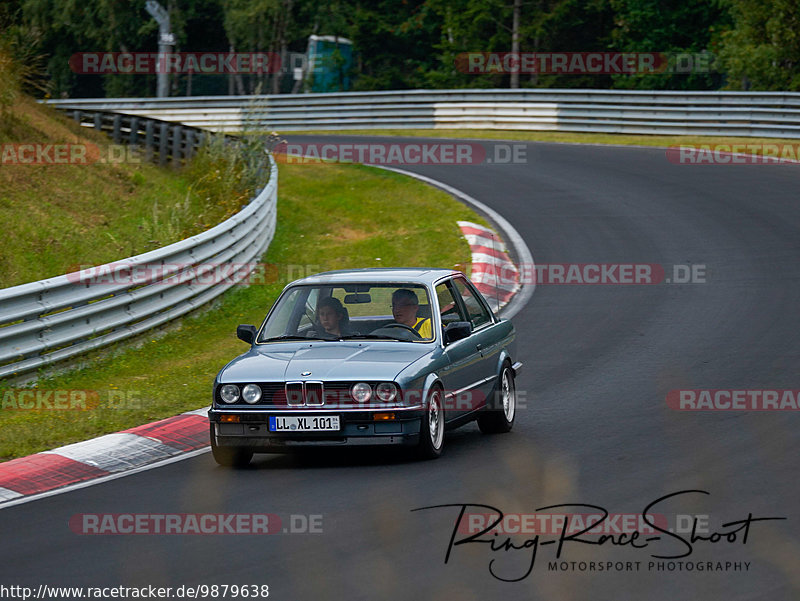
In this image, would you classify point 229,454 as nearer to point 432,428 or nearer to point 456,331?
point 432,428

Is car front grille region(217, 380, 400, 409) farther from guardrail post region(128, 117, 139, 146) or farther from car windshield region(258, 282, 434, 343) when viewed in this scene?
guardrail post region(128, 117, 139, 146)

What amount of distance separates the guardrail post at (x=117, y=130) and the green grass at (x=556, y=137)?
8594mm

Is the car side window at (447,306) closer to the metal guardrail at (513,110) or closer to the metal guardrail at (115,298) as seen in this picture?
the metal guardrail at (115,298)

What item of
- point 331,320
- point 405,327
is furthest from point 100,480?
point 405,327

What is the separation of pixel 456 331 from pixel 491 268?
816 centimetres

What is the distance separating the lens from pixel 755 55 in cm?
3834

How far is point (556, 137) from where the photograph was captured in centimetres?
3359

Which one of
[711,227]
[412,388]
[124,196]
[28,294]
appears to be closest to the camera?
[412,388]

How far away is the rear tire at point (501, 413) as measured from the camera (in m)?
10.0

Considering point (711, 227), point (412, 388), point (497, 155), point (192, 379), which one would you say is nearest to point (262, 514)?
point (412, 388)

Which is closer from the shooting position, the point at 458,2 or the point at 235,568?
the point at 235,568

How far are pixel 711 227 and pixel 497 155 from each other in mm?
11046

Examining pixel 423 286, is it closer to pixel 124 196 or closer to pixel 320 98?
pixel 124 196

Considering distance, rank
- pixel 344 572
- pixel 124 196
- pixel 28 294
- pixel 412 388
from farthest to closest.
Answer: pixel 124 196 → pixel 28 294 → pixel 412 388 → pixel 344 572
